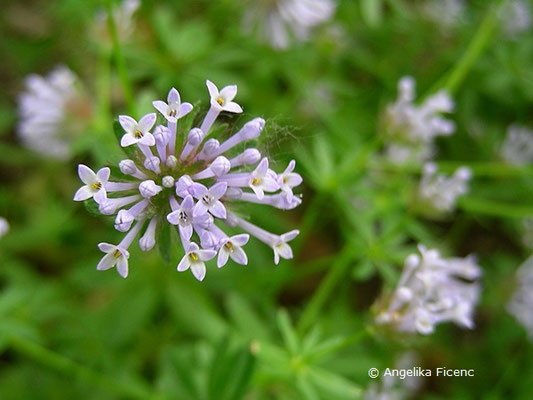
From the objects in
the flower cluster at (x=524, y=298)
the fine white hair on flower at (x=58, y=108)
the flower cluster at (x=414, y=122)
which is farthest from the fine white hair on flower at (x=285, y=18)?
the flower cluster at (x=524, y=298)

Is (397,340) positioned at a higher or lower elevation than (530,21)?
lower

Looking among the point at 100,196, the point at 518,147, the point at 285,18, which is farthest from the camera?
the point at 518,147

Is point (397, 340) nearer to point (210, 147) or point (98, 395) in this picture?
point (210, 147)

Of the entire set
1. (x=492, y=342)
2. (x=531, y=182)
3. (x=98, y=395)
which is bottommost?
(x=98, y=395)

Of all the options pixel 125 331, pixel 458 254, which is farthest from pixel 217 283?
pixel 458 254

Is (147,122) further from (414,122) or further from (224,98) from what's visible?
(414,122)

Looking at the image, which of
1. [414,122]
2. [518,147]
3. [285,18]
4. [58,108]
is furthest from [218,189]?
[518,147]
